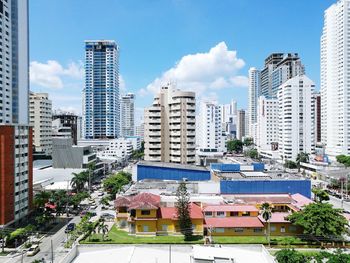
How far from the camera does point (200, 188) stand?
5928cm

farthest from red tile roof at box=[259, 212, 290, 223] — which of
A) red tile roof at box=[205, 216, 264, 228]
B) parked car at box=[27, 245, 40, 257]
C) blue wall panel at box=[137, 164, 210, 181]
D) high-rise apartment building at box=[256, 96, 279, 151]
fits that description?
high-rise apartment building at box=[256, 96, 279, 151]

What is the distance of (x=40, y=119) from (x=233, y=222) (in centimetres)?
9740

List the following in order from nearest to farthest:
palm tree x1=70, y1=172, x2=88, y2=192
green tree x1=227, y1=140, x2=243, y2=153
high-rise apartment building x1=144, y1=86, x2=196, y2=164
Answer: palm tree x1=70, y1=172, x2=88, y2=192 < high-rise apartment building x1=144, y1=86, x2=196, y2=164 < green tree x1=227, y1=140, x2=243, y2=153

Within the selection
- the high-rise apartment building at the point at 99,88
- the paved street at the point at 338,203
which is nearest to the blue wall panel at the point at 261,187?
the paved street at the point at 338,203

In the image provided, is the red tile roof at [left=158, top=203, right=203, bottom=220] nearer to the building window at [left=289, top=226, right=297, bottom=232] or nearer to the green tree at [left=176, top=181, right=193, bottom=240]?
the green tree at [left=176, top=181, right=193, bottom=240]

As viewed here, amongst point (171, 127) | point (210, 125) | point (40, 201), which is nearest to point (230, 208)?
point (40, 201)

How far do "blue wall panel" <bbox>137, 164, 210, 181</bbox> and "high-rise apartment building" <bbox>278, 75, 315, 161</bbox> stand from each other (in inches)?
2568

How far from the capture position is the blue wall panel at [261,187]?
58.2 m

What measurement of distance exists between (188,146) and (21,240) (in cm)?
4937

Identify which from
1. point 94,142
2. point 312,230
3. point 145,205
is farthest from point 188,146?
point 94,142

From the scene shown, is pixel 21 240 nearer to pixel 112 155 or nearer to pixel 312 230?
pixel 312 230

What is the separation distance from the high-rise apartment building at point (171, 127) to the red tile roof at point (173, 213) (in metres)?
39.6

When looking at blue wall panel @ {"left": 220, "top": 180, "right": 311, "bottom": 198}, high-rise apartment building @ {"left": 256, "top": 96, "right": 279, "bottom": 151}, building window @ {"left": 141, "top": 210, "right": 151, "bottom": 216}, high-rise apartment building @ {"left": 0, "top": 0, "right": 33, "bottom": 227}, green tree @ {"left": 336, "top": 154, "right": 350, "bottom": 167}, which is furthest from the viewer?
high-rise apartment building @ {"left": 256, "top": 96, "right": 279, "bottom": 151}

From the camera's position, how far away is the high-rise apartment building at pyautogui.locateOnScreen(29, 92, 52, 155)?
119875mm
